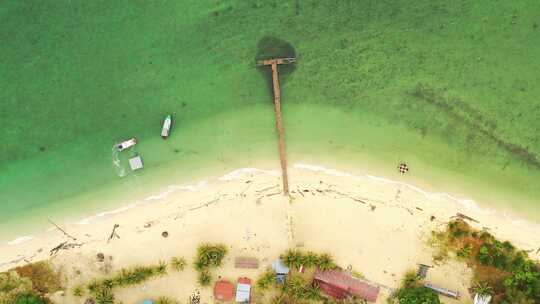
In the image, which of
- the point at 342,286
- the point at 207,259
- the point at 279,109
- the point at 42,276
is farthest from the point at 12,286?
the point at 342,286

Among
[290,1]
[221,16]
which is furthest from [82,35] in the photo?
[290,1]

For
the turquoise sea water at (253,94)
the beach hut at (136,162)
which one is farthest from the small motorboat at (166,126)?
the beach hut at (136,162)

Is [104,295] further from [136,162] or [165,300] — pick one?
[136,162]

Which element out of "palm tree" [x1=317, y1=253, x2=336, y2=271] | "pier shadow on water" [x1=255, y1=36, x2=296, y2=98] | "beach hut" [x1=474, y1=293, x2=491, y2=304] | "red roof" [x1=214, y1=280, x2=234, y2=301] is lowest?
"beach hut" [x1=474, y1=293, x2=491, y2=304]

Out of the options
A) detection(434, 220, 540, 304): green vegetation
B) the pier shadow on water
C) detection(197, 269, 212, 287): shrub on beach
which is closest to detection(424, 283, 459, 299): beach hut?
detection(434, 220, 540, 304): green vegetation

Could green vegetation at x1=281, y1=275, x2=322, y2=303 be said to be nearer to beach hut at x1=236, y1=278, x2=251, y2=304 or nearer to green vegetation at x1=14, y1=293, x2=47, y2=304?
beach hut at x1=236, y1=278, x2=251, y2=304

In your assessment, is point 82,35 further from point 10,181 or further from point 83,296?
point 83,296

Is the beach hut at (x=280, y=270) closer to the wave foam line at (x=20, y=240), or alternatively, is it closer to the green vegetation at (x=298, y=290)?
the green vegetation at (x=298, y=290)
